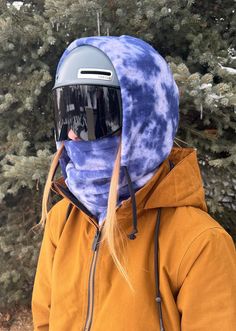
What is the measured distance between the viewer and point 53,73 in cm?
343

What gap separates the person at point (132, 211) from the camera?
1.36m

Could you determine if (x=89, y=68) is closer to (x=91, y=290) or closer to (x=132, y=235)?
(x=132, y=235)

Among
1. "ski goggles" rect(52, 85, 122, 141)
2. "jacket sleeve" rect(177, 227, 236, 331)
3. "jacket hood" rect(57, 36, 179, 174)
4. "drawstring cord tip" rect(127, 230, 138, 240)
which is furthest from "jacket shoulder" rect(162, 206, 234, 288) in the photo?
"ski goggles" rect(52, 85, 122, 141)

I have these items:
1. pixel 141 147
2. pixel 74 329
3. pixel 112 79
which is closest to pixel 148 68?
pixel 112 79

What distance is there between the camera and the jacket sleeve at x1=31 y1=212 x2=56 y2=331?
1.86 metres

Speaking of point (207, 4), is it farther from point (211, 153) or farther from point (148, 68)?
point (148, 68)

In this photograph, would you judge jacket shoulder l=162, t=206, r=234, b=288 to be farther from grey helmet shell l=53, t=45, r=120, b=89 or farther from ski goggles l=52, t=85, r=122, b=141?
grey helmet shell l=53, t=45, r=120, b=89

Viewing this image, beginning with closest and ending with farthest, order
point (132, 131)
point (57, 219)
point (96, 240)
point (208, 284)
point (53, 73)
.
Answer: point (208, 284)
point (132, 131)
point (96, 240)
point (57, 219)
point (53, 73)

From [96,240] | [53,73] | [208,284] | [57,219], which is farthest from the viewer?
[53,73]

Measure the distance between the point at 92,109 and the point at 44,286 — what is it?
959 millimetres

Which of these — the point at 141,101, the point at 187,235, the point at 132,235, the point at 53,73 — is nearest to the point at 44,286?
the point at 132,235

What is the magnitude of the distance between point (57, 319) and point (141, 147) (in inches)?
32.3

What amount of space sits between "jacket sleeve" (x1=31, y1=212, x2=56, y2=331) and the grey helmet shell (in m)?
0.75

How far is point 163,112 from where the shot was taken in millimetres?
1521
